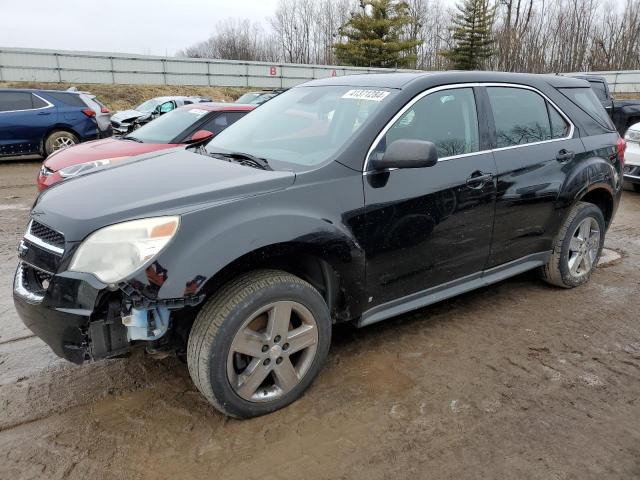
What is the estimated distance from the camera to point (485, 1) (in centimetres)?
4762

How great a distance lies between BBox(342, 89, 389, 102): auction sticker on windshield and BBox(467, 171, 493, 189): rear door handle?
2.59 feet

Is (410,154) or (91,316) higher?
(410,154)

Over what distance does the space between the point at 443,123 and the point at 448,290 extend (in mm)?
1123

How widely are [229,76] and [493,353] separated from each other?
3159 centimetres

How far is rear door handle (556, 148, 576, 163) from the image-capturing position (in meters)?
3.99

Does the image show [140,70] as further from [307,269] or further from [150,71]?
[307,269]

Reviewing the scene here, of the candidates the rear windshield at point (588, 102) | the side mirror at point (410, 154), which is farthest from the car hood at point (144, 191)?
the rear windshield at point (588, 102)

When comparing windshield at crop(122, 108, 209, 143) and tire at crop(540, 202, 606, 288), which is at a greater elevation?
windshield at crop(122, 108, 209, 143)

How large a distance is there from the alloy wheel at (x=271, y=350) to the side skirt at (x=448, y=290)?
47 cm

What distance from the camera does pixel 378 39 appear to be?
148ft

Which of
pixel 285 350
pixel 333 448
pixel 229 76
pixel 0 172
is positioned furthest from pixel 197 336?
pixel 229 76

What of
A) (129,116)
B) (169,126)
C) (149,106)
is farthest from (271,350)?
(149,106)

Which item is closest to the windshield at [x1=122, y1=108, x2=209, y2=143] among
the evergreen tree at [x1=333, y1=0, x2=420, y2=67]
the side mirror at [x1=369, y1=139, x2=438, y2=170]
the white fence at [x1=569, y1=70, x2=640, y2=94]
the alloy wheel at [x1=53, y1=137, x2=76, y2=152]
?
the side mirror at [x1=369, y1=139, x2=438, y2=170]

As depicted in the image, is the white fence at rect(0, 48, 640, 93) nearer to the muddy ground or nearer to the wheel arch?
the muddy ground
